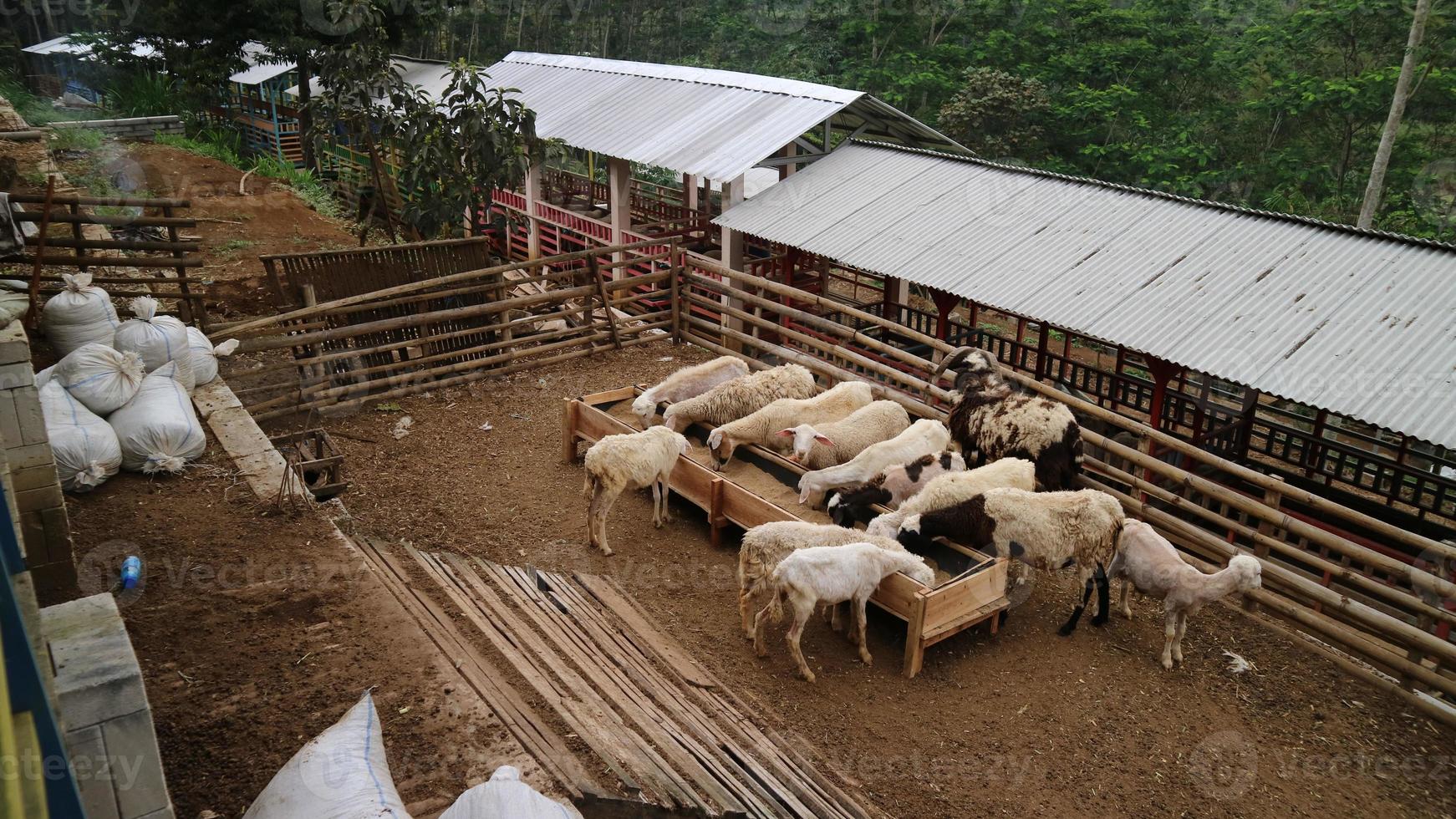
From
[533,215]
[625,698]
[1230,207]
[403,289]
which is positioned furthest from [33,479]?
[533,215]

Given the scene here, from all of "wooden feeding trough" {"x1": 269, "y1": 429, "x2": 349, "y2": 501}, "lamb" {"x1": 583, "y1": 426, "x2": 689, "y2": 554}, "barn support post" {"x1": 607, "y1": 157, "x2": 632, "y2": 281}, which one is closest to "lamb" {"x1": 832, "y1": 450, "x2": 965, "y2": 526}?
"lamb" {"x1": 583, "y1": 426, "x2": 689, "y2": 554}

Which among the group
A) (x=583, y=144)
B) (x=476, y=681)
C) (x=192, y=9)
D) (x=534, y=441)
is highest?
(x=192, y=9)

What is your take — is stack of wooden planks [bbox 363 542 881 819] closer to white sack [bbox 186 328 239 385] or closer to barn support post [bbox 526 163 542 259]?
white sack [bbox 186 328 239 385]

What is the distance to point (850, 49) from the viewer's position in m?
31.7

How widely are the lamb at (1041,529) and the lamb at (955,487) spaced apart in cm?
16

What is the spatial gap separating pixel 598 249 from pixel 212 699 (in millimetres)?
8423

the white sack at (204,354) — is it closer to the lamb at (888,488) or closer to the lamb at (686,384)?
the lamb at (686,384)

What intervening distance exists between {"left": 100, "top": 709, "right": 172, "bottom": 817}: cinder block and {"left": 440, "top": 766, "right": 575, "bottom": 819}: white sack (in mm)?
1060

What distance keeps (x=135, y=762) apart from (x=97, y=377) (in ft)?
16.9

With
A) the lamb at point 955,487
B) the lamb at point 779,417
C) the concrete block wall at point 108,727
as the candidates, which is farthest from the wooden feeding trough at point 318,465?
the lamb at point 955,487

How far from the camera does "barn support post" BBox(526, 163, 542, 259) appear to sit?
17797mm

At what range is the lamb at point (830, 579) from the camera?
6570 millimetres

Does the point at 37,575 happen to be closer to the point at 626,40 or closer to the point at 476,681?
the point at 476,681

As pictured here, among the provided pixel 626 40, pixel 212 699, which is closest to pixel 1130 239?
pixel 212 699
